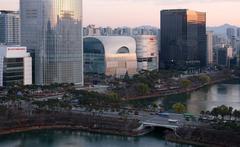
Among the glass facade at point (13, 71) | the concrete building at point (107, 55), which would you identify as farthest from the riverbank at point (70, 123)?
the concrete building at point (107, 55)

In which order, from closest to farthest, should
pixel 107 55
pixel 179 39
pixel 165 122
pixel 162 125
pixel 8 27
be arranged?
pixel 162 125, pixel 165 122, pixel 107 55, pixel 8 27, pixel 179 39

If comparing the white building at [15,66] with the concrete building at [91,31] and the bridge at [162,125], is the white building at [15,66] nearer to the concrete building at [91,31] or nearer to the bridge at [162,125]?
the bridge at [162,125]

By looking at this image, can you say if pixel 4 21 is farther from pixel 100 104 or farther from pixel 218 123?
pixel 218 123

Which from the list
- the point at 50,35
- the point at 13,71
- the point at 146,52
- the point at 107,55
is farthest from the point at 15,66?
the point at 146,52

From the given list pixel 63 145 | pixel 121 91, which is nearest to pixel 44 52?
pixel 121 91

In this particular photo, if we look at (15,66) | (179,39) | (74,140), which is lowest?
(74,140)

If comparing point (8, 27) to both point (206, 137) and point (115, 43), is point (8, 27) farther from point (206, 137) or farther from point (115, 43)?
point (206, 137)
